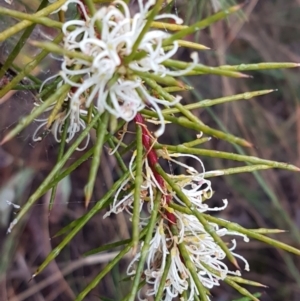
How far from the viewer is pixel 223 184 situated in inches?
50.7

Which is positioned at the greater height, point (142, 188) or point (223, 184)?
point (142, 188)

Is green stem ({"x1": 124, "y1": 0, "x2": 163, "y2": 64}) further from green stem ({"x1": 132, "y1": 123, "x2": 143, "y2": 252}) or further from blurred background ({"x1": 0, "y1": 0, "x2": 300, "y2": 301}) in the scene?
blurred background ({"x1": 0, "y1": 0, "x2": 300, "y2": 301})

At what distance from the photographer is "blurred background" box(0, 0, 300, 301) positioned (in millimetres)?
993

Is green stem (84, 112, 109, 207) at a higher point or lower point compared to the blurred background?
higher

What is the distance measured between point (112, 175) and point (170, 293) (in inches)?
28.7

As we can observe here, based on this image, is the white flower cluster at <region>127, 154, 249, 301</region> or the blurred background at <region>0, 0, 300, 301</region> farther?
the blurred background at <region>0, 0, 300, 301</region>

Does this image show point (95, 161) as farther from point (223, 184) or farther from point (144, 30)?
point (223, 184)

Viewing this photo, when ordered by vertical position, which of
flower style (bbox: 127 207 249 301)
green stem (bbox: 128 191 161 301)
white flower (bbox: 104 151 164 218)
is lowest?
flower style (bbox: 127 207 249 301)

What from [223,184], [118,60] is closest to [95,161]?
[118,60]

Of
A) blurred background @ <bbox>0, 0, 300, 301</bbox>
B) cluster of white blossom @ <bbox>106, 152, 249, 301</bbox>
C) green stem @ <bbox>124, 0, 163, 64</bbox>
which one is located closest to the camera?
green stem @ <bbox>124, 0, 163, 64</bbox>

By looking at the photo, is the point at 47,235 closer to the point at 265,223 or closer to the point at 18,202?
the point at 18,202

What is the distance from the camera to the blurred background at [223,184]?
993 millimetres

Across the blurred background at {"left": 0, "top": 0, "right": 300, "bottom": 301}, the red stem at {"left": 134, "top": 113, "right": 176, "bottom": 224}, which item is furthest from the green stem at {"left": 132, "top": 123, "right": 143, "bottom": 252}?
the blurred background at {"left": 0, "top": 0, "right": 300, "bottom": 301}

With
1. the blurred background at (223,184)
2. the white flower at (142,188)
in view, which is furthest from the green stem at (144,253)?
the blurred background at (223,184)
